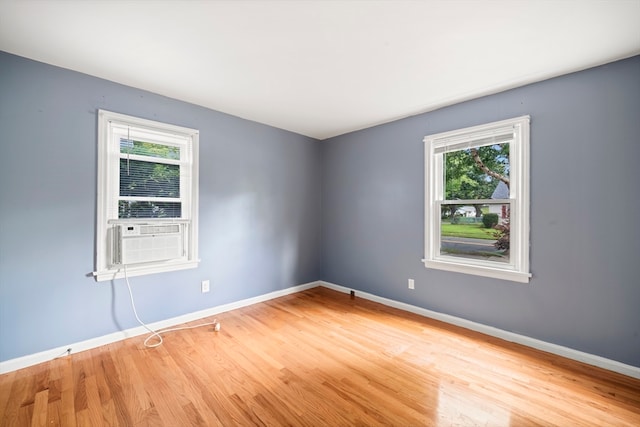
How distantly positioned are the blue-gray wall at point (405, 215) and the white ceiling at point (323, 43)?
236mm

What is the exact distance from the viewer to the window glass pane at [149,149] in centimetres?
266

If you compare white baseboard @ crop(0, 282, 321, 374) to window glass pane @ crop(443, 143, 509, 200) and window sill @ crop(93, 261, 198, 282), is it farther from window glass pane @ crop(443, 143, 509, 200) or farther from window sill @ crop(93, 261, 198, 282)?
window glass pane @ crop(443, 143, 509, 200)

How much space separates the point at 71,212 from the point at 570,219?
14.0ft

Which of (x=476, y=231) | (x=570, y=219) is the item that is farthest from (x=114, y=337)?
(x=570, y=219)

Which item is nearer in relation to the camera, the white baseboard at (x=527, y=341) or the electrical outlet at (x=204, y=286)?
the white baseboard at (x=527, y=341)

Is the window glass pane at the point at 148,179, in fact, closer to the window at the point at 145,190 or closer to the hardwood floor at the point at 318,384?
the window at the point at 145,190

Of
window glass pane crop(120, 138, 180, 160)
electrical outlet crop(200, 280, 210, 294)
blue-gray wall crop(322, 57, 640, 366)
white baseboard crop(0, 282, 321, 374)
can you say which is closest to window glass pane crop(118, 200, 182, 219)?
window glass pane crop(120, 138, 180, 160)

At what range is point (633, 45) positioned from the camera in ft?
6.32

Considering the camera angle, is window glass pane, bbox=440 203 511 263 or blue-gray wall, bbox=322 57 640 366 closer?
blue-gray wall, bbox=322 57 640 366

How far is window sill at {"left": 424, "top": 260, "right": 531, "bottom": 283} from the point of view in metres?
2.53

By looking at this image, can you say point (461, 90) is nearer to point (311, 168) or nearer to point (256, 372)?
Result: point (311, 168)

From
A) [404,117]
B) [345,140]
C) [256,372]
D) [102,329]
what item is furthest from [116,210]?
[404,117]

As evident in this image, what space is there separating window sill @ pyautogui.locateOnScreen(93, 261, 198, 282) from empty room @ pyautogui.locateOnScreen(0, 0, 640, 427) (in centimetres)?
2

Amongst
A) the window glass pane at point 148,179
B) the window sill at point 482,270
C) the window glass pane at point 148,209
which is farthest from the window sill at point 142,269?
the window sill at point 482,270
